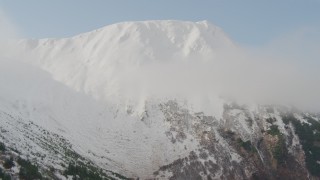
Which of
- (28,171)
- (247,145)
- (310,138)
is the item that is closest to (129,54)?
(247,145)

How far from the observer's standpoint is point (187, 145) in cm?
10219

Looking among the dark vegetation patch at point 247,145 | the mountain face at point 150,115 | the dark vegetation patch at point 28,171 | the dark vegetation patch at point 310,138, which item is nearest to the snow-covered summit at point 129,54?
the mountain face at point 150,115

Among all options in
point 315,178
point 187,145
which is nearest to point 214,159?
point 187,145

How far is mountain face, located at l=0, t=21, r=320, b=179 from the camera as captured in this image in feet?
313

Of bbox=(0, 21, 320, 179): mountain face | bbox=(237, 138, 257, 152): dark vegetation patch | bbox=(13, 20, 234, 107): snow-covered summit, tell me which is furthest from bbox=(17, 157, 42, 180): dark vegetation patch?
bbox=(13, 20, 234, 107): snow-covered summit

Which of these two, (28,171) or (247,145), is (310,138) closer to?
(247,145)

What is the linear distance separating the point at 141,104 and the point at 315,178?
43703 millimetres

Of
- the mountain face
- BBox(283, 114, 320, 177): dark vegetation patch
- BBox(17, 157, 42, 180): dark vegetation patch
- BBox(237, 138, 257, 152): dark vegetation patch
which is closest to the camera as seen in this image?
BBox(17, 157, 42, 180): dark vegetation patch

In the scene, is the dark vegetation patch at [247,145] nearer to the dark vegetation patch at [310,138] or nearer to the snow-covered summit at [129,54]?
the dark vegetation patch at [310,138]

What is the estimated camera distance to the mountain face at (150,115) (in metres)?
95.2

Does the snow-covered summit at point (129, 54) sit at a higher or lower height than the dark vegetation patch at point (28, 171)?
higher

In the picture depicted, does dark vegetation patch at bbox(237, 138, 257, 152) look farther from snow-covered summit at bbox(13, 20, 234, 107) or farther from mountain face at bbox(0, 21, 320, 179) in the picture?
snow-covered summit at bbox(13, 20, 234, 107)

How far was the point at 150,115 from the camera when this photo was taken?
111 m

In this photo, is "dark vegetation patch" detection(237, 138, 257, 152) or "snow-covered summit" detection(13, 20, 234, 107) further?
"snow-covered summit" detection(13, 20, 234, 107)
